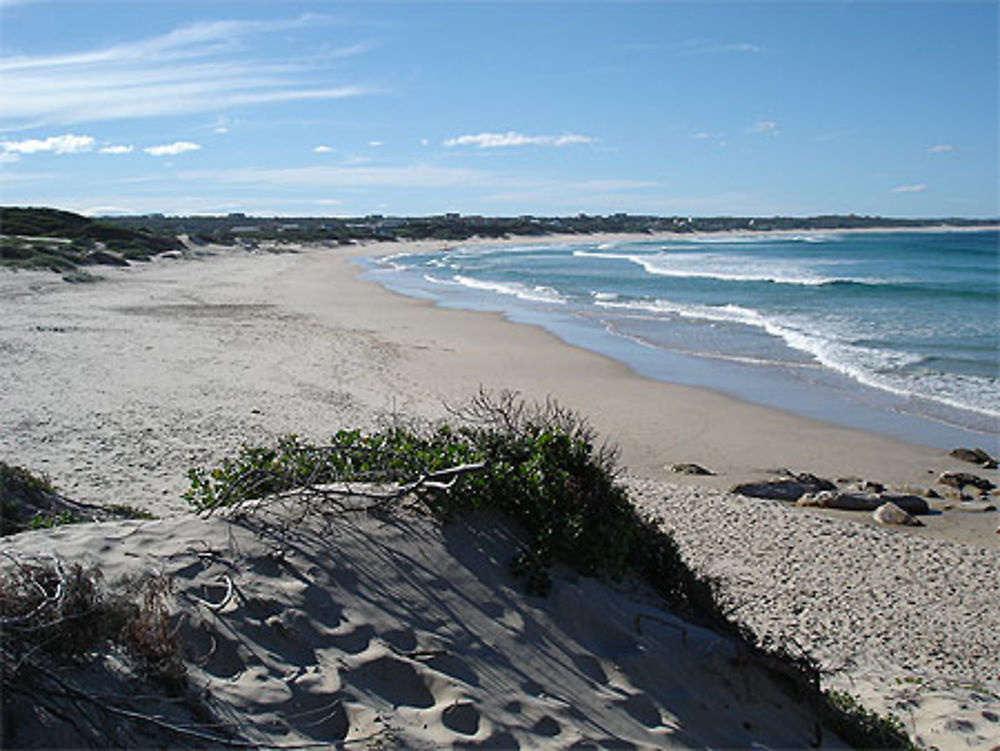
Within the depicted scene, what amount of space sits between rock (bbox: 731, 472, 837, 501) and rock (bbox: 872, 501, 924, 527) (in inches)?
38.9

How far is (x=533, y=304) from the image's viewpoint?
34.3 m

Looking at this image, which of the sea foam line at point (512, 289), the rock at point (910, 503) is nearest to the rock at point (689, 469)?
the rock at point (910, 503)

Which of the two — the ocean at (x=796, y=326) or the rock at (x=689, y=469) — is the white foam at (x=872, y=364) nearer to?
the ocean at (x=796, y=326)

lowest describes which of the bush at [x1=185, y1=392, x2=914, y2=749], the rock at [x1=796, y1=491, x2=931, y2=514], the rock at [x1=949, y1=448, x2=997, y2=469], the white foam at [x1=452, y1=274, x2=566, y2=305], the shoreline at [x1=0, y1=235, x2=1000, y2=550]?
the rock at [x1=796, y1=491, x2=931, y2=514]

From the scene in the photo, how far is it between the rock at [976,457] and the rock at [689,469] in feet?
11.8

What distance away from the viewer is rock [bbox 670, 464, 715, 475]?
1175 centimetres

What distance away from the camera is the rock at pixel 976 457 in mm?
12219

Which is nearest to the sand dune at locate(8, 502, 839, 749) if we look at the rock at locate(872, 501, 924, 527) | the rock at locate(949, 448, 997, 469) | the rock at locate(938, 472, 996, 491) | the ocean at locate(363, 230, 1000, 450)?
the rock at locate(872, 501, 924, 527)

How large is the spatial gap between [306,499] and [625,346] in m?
19.0

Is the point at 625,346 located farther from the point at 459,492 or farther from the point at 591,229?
the point at 591,229

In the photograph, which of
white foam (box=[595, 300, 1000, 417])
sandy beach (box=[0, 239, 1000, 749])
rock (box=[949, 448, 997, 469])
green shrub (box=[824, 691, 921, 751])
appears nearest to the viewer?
green shrub (box=[824, 691, 921, 751])

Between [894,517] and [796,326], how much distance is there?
18.2m

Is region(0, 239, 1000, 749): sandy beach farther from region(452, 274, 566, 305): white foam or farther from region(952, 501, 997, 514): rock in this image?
region(452, 274, 566, 305): white foam

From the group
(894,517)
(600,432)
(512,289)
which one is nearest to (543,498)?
(894,517)
